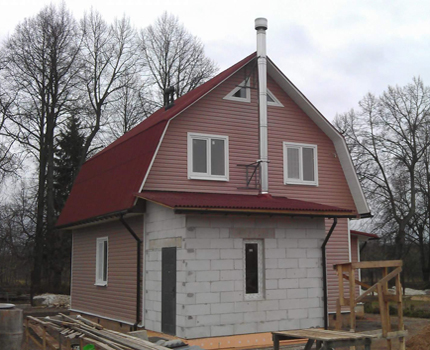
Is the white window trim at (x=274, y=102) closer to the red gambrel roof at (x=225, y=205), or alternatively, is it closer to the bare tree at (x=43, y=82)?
the red gambrel roof at (x=225, y=205)

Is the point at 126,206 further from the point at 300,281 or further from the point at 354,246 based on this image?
the point at 354,246

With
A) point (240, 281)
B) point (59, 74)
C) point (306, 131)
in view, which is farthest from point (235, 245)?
point (59, 74)

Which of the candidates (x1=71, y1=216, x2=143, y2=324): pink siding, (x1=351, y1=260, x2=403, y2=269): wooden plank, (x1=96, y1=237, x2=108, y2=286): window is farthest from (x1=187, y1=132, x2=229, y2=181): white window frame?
(x1=351, y1=260, x2=403, y2=269): wooden plank

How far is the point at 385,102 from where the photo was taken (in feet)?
129

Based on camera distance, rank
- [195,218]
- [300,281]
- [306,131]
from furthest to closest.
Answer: [306,131]
[300,281]
[195,218]

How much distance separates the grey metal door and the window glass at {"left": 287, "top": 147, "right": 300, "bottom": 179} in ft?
17.3

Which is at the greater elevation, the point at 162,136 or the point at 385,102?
Answer: the point at 385,102

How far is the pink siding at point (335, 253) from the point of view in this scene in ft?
57.1

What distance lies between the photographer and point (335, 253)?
1780 centimetres

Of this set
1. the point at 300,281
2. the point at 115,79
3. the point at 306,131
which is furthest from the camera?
the point at 115,79

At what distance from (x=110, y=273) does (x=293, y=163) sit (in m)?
6.36

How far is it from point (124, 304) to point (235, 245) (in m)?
4.39

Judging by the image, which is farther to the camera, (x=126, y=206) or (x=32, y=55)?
(x=32, y=55)

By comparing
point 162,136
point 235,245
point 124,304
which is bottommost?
point 124,304
